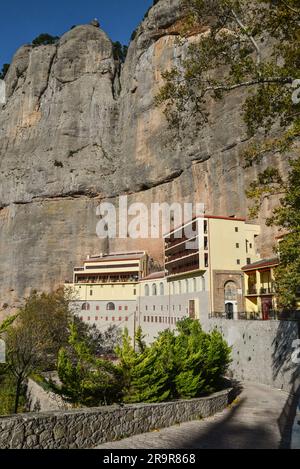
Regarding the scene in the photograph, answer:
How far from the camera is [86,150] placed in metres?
63.3

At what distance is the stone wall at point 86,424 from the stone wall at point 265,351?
8.71 meters

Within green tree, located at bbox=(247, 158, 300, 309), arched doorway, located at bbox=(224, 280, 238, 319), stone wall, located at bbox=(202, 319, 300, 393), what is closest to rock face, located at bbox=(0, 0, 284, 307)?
arched doorway, located at bbox=(224, 280, 238, 319)

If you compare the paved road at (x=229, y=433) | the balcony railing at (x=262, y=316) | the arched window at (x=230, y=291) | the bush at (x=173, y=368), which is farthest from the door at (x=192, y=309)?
the paved road at (x=229, y=433)

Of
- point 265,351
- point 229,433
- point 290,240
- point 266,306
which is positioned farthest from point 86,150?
point 229,433

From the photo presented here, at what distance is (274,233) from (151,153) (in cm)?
2435

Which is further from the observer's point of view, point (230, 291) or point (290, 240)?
point (230, 291)

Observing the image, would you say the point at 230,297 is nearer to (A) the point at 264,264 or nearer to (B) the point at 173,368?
(A) the point at 264,264

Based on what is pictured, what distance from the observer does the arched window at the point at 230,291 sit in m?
34.5

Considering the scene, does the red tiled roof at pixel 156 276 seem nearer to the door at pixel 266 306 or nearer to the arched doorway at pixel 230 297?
the arched doorway at pixel 230 297

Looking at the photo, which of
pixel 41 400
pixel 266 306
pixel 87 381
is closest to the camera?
pixel 87 381

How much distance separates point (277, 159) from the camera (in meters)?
38.8

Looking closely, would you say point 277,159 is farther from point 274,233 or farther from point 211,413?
point 211,413

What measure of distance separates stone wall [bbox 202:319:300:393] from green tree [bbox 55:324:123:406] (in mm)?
10922

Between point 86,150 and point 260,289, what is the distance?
1609 inches
